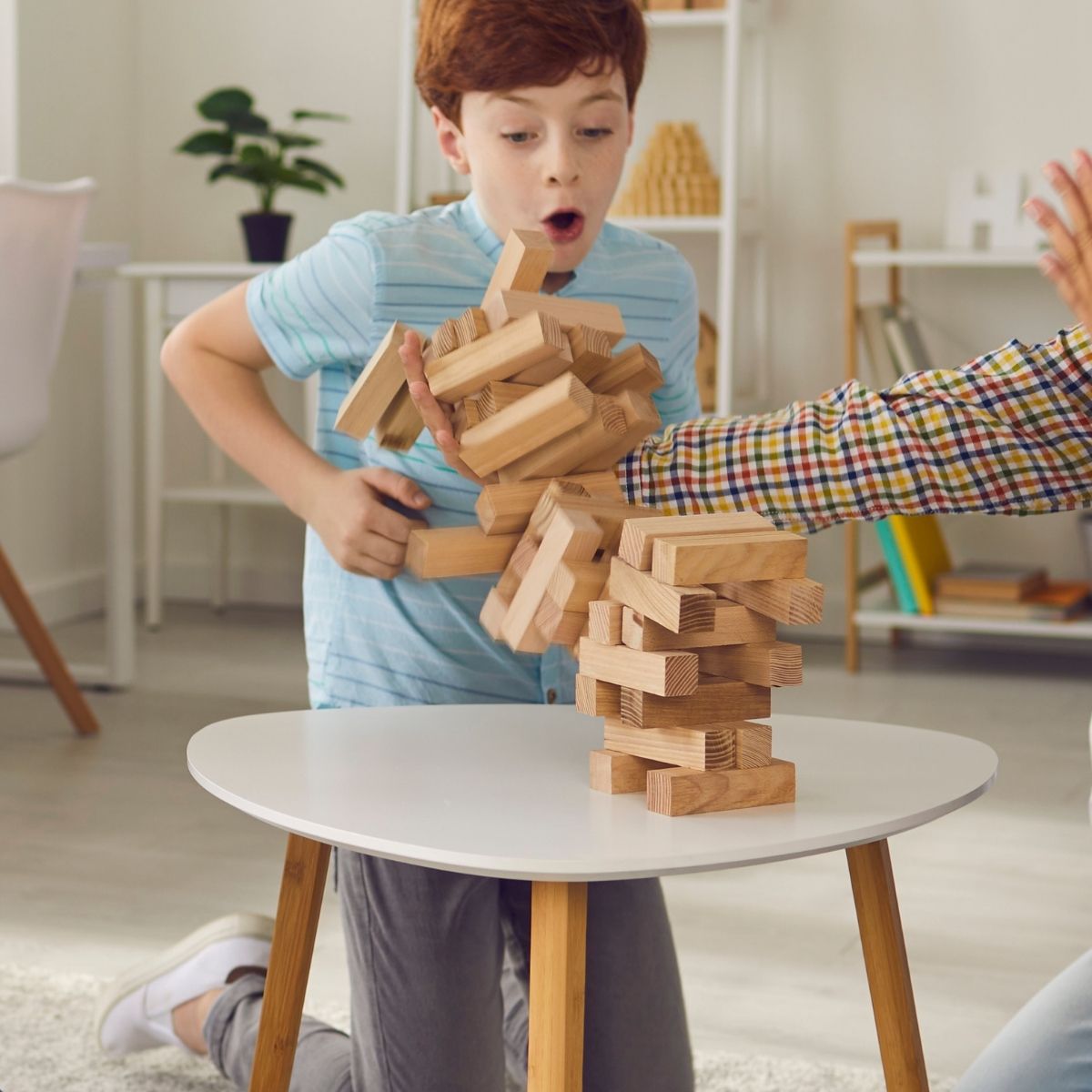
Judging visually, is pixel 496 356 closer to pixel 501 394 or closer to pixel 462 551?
pixel 501 394

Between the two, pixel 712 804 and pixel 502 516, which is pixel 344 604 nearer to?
pixel 502 516

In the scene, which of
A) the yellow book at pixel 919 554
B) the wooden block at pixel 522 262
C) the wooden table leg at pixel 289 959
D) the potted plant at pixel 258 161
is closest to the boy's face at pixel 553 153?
the wooden block at pixel 522 262

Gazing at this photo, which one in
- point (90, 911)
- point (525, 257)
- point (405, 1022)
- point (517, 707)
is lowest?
point (90, 911)

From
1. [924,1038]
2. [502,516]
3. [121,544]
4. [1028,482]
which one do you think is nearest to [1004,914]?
[924,1038]

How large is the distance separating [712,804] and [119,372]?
7.60 feet

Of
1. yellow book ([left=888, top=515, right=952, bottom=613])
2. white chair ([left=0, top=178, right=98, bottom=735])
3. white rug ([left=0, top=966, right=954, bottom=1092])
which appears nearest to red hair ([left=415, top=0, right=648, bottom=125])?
white rug ([left=0, top=966, right=954, bottom=1092])

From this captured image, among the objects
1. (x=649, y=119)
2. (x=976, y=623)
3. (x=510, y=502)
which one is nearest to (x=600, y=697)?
(x=510, y=502)

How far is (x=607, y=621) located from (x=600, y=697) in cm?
5

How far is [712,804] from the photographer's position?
2.99ft

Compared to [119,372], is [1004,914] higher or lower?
lower

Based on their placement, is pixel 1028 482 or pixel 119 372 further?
pixel 119 372

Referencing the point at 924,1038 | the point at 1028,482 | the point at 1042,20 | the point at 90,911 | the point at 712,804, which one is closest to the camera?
the point at 712,804

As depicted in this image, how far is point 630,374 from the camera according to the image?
105 centimetres

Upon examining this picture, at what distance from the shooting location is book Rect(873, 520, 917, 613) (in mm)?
3375
